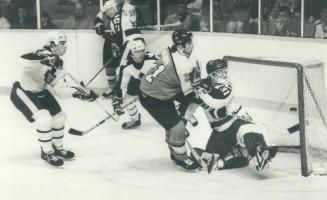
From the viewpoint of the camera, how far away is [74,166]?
13.5ft

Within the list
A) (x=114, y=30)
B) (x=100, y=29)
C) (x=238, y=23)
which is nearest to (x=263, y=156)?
(x=238, y=23)

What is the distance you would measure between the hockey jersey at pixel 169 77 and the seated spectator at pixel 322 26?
1350 millimetres

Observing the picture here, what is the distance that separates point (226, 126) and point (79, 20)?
2.93 m

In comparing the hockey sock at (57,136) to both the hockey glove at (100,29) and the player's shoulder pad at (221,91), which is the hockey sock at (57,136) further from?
the hockey glove at (100,29)

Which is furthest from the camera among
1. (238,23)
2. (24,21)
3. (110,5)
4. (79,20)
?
(24,21)

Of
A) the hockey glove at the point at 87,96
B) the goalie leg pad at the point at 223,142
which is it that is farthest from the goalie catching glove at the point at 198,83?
the hockey glove at the point at 87,96

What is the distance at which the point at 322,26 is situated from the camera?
194 inches

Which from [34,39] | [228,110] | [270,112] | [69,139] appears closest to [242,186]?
[228,110]

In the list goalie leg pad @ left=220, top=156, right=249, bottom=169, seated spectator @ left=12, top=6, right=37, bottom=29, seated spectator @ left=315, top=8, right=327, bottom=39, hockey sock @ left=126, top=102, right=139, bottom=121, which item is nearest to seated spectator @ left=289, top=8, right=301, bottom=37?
seated spectator @ left=315, top=8, right=327, bottom=39

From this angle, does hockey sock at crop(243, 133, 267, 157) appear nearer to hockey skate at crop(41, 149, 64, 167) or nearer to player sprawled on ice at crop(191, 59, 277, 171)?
player sprawled on ice at crop(191, 59, 277, 171)

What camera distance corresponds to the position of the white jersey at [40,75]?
3992mm

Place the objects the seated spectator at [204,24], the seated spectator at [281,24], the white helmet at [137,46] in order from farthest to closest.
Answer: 1. the seated spectator at [204,24]
2. the seated spectator at [281,24]
3. the white helmet at [137,46]

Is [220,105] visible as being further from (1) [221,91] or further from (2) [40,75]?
(2) [40,75]

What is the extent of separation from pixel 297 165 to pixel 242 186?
49cm
